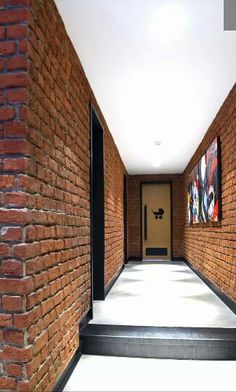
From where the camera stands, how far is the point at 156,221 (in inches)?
447

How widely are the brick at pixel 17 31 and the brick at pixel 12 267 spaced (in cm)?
131

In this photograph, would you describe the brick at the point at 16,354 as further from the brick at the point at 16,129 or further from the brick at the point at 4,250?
the brick at the point at 16,129

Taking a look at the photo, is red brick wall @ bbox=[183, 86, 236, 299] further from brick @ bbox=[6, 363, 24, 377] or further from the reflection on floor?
brick @ bbox=[6, 363, 24, 377]

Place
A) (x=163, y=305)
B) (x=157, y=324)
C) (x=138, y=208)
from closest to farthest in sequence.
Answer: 1. (x=157, y=324)
2. (x=163, y=305)
3. (x=138, y=208)

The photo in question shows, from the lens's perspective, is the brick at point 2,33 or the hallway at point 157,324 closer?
the brick at point 2,33

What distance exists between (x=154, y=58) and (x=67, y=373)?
9.59 feet

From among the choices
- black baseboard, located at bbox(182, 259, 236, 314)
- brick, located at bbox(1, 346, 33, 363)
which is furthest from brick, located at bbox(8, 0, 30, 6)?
black baseboard, located at bbox(182, 259, 236, 314)

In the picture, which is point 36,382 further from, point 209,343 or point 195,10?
point 195,10

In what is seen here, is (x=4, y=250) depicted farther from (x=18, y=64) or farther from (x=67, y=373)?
(x=67, y=373)

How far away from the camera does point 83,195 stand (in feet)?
11.7

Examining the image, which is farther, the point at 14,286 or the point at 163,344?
the point at 163,344

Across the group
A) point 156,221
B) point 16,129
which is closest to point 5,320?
point 16,129

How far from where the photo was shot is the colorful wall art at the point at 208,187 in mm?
5012

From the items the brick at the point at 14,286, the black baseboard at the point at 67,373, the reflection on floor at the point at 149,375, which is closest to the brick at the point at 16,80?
the brick at the point at 14,286
